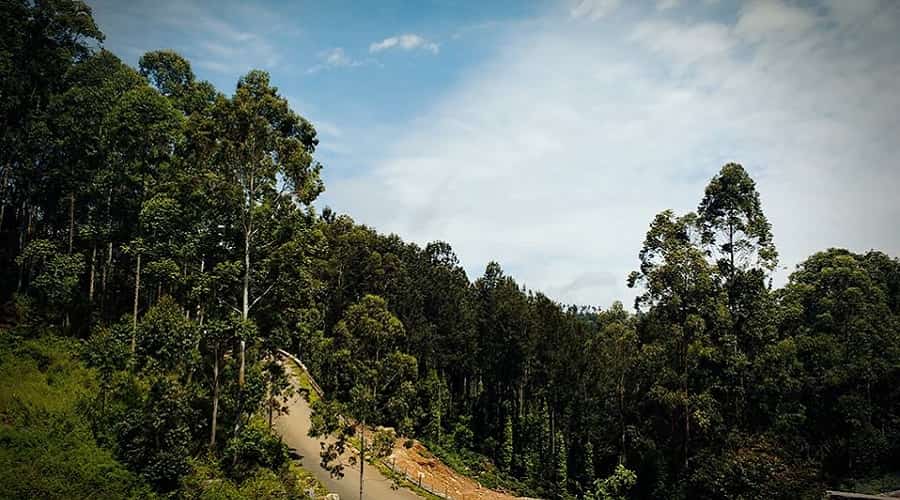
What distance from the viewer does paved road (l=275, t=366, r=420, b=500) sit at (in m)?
25.4

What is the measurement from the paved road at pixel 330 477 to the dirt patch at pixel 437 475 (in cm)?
250

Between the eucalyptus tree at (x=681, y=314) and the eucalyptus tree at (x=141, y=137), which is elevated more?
the eucalyptus tree at (x=141, y=137)

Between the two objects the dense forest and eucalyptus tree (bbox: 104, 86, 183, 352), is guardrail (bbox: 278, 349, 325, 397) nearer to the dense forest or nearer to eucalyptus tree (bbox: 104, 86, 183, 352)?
the dense forest

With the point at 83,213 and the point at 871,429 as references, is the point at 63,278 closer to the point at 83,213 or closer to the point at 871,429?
the point at 83,213

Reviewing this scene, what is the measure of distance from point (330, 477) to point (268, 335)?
349 inches

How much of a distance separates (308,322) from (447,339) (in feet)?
81.6

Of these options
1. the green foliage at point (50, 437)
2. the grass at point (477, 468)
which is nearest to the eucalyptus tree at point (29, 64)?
the green foliage at point (50, 437)

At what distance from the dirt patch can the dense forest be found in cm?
241

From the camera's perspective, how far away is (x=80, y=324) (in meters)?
28.8

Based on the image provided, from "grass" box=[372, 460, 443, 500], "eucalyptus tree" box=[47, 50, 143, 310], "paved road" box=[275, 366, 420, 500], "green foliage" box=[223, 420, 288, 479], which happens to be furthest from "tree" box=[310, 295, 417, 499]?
"eucalyptus tree" box=[47, 50, 143, 310]

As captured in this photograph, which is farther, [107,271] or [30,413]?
[107,271]

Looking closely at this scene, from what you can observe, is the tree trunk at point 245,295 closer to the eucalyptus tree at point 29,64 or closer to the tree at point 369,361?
the tree at point 369,361

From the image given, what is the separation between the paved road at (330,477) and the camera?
83.2 ft

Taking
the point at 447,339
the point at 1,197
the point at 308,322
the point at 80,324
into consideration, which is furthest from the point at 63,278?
the point at 447,339
